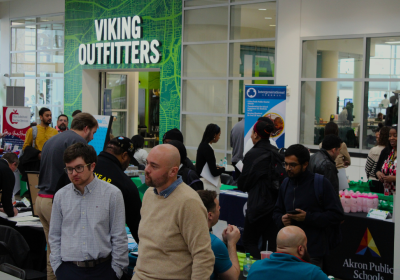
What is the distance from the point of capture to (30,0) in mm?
15797

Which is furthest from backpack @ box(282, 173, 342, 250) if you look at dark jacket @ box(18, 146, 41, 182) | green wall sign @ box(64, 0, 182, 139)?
green wall sign @ box(64, 0, 182, 139)

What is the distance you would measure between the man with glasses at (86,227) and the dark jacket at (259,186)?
210 centimetres

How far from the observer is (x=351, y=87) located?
31.5ft

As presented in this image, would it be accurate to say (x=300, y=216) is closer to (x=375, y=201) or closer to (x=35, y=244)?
(x=375, y=201)

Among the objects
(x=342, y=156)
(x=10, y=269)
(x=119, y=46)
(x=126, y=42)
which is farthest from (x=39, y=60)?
(x=10, y=269)

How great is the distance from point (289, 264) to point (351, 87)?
7.72 metres

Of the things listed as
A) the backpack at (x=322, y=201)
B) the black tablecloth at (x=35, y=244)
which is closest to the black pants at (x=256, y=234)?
the backpack at (x=322, y=201)

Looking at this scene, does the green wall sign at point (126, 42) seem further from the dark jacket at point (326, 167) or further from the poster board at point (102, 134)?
the dark jacket at point (326, 167)

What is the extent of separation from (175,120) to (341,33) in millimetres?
4901

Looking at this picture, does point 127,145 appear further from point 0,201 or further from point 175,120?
point 175,120

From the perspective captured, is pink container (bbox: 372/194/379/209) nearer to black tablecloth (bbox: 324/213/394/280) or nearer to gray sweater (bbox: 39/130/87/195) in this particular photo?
black tablecloth (bbox: 324/213/394/280)

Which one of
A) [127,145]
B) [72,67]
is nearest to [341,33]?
[127,145]

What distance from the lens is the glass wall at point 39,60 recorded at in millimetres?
15219

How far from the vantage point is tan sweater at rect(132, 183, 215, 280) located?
2.50m
